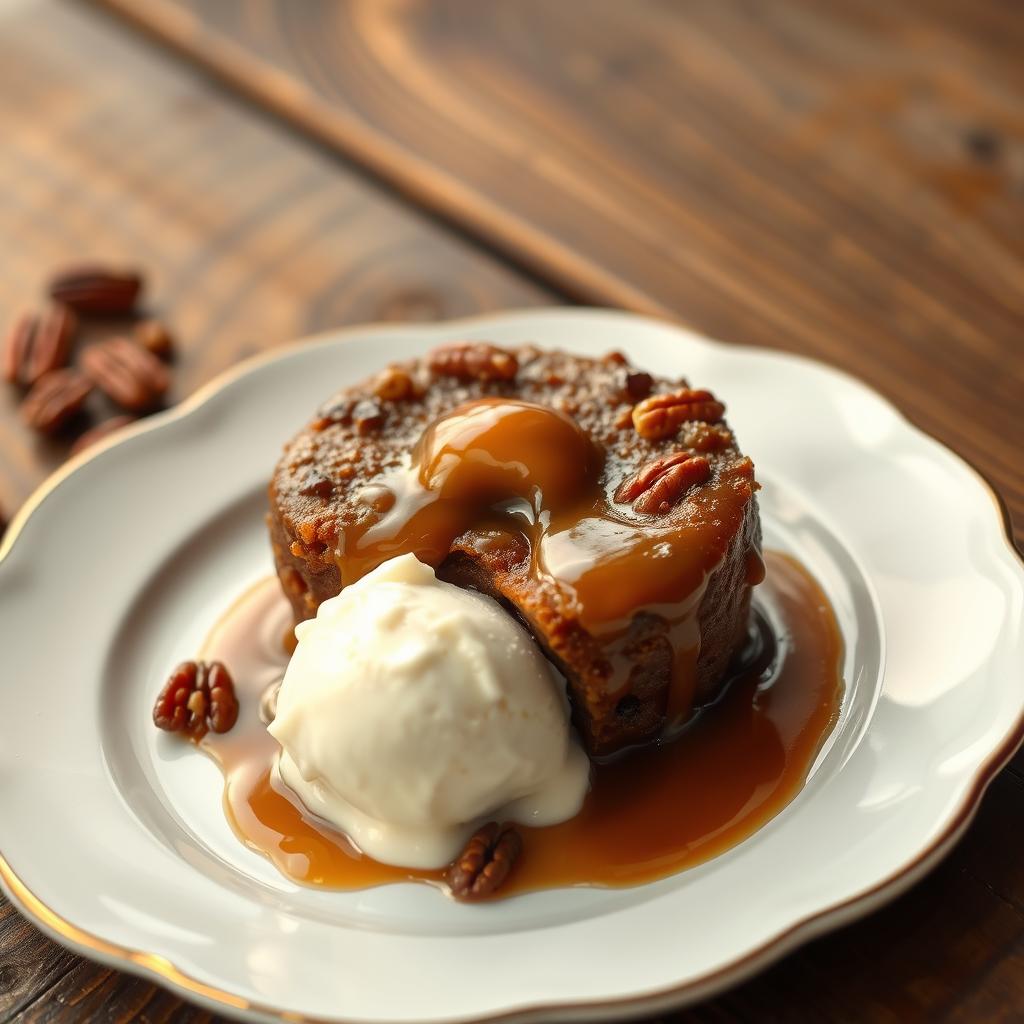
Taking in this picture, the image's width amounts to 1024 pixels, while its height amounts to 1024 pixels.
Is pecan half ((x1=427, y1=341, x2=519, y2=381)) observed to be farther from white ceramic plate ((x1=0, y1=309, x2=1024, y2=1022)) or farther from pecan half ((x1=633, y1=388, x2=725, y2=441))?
white ceramic plate ((x1=0, y1=309, x2=1024, y2=1022))

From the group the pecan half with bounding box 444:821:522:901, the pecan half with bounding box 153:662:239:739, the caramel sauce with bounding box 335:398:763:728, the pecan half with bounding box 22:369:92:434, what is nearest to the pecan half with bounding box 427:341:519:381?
the caramel sauce with bounding box 335:398:763:728

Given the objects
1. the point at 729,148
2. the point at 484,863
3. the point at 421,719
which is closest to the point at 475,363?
the point at 421,719

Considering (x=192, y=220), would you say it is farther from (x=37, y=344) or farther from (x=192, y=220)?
(x=37, y=344)

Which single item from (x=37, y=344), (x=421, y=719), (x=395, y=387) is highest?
(x=395, y=387)

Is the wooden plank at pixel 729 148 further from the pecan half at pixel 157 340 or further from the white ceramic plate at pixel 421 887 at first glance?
the pecan half at pixel 157 340

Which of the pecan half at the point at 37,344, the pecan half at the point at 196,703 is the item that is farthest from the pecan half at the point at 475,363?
the pecan half at the point at 37,344
